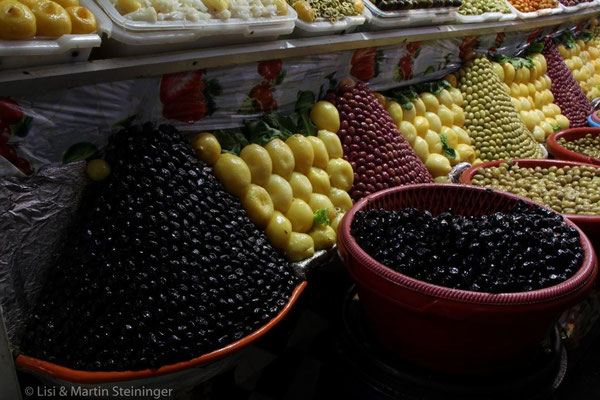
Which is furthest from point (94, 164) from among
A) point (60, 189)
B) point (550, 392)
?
point (550, 392)

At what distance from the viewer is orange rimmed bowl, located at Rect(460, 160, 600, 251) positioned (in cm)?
228

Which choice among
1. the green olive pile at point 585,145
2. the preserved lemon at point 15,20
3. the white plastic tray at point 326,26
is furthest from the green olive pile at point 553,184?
the preserved lemon at point 15,20

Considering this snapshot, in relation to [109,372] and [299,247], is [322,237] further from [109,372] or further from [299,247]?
[109,372]

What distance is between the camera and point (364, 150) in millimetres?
2568

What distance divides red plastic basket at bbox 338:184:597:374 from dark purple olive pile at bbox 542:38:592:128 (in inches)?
114

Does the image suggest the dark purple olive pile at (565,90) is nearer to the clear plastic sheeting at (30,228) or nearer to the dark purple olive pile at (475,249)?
the dark purple olive pile at (475,249)

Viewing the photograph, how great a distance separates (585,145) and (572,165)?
62 cm

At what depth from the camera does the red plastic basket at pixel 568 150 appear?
125 inches

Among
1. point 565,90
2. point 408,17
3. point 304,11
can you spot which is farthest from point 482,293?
point 565,90

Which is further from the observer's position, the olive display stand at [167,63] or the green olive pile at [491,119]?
the green olive pile at [491,119]

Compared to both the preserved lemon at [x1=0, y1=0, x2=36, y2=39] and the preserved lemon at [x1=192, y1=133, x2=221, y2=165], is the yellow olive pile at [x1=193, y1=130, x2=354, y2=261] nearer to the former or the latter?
the preserved lemon at [x1=192, y1=133, x2=221, y2=165]

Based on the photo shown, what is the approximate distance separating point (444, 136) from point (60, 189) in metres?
2.24

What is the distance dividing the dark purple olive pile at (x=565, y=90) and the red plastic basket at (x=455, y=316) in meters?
2.90

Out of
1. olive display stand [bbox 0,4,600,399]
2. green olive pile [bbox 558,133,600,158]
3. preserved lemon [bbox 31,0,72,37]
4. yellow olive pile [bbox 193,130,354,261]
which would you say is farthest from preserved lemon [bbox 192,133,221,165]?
green olive pile [bbox 558,133,600,158]
